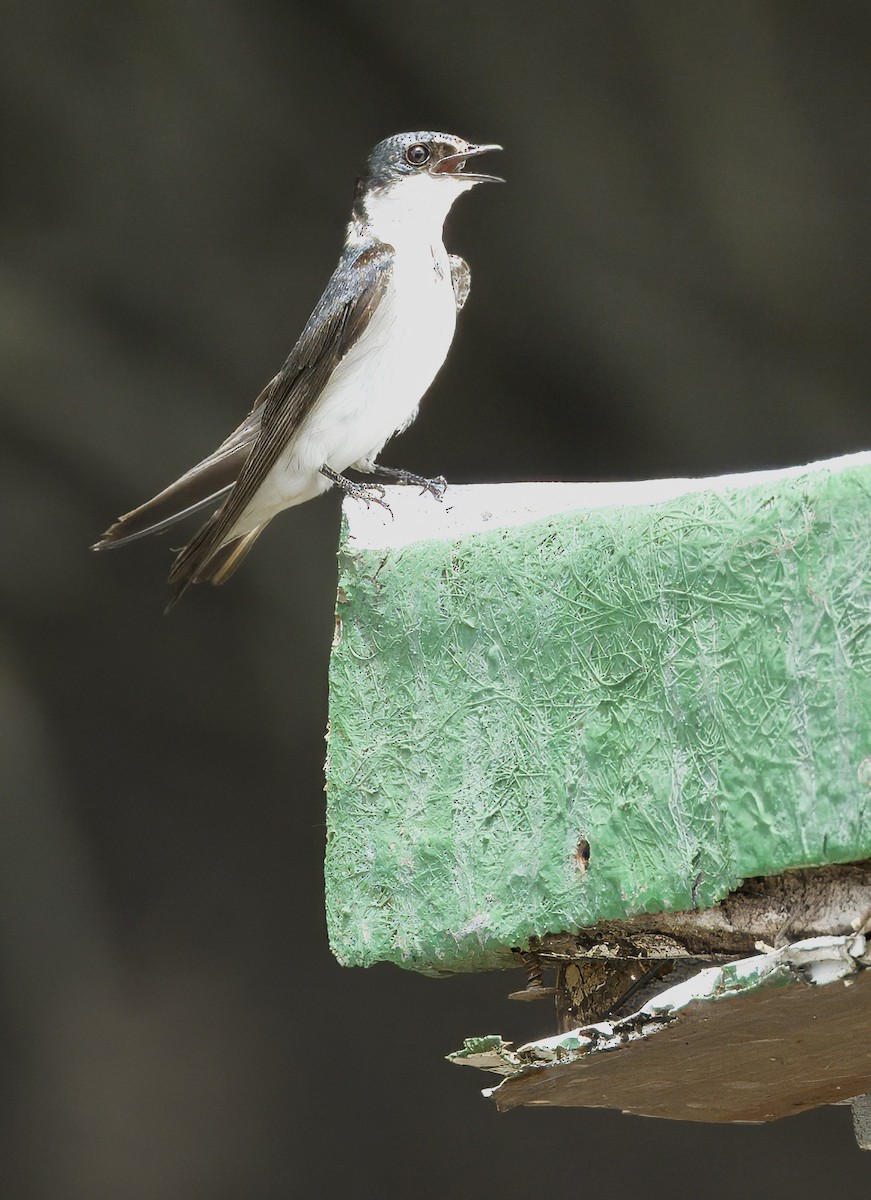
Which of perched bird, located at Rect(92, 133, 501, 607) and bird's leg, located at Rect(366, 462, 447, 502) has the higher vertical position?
perched bird, located at Rect(92, 133, 501, 607)

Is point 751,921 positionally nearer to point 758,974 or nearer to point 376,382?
point 758,974

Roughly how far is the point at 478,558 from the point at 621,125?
222cm

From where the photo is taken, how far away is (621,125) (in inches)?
136

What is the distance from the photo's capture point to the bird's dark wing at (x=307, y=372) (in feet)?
7.38

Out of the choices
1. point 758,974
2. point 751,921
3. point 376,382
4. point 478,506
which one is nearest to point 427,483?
point 478,506

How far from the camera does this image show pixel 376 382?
2.28 m

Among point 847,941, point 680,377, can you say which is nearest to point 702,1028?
point 847,941

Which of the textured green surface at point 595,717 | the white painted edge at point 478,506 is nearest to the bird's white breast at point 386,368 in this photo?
the white painted edge at point 478,506

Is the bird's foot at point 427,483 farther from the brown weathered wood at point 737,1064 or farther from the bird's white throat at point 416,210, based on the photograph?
the brown weathered wood at point 737,1064

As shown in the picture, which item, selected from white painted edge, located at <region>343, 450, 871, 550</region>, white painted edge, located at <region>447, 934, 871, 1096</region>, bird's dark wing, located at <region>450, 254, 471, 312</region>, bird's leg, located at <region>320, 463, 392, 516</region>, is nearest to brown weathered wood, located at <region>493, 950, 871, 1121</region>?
white painted edge, located at <region>447, 934, 871, 1096</region>

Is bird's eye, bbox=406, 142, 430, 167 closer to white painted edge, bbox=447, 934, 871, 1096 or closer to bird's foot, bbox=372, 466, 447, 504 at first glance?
bird's foot, bbox=372, 466, 447, 504

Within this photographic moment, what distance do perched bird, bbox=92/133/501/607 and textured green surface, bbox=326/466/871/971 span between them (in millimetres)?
736

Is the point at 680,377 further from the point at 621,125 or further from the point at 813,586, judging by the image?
the point at 813,586

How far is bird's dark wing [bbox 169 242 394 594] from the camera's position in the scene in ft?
7.38
